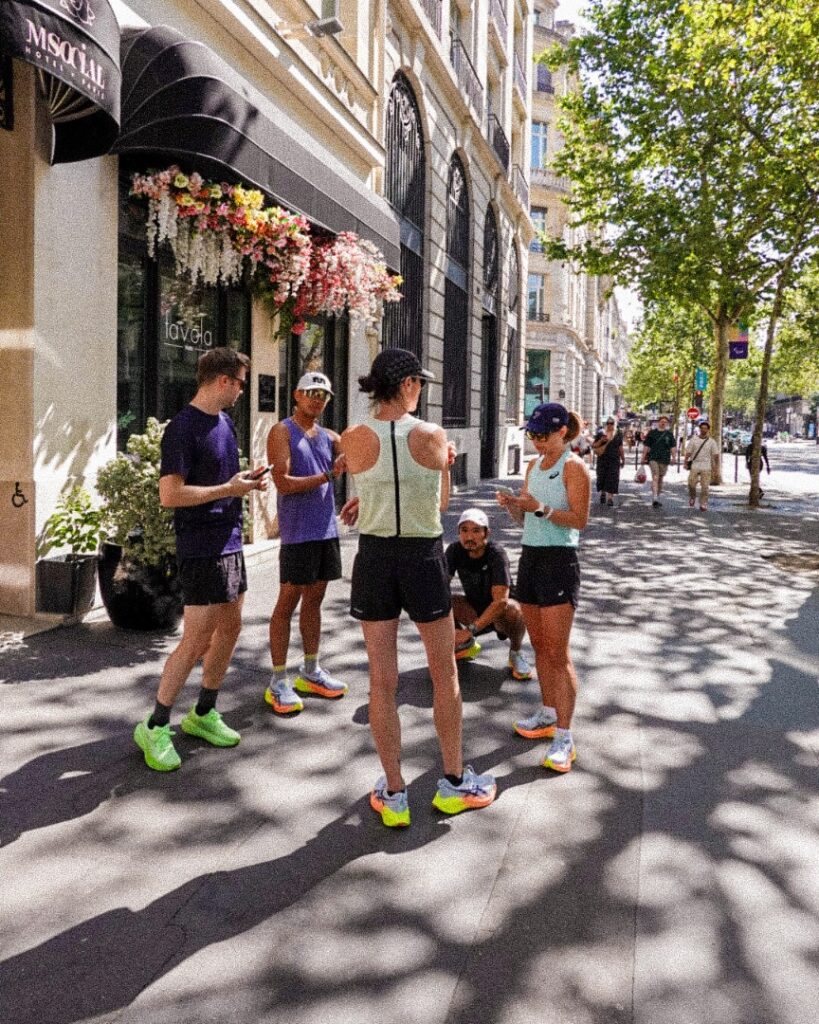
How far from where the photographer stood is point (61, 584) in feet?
21.3

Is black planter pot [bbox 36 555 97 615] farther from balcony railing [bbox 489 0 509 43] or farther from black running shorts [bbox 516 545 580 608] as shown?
balcony railing [bbox 489 0 509 43]

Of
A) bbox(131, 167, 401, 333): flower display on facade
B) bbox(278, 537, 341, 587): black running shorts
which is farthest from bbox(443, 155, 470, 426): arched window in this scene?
bbox(278, 537, 341, 587): black running shorts

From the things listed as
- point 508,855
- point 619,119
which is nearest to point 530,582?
point 508,855

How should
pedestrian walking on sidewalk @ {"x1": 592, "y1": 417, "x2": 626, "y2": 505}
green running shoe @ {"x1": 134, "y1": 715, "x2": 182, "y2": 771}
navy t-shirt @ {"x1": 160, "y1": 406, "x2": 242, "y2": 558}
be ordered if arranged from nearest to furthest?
1. navy t-shirt @ {"x1": 160, "y1": 406, "x2": 242, "y2": 558}
2. green running shoe @ {"x1": 134, "y1": 715, "x2": 182, "y2": 771}
3. pedestrian walking on sidewalk @ {"x1": 592, "y1": 417, "x2": 626, "y2": 505}

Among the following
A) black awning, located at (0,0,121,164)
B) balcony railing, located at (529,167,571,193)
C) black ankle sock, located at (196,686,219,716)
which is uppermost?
balcony railing, located at (529,167,571,193)

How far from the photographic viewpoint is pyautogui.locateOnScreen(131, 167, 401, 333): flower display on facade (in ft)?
24.7

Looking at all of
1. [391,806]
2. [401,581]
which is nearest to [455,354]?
[401,581]

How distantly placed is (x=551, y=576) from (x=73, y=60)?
417 centimetres

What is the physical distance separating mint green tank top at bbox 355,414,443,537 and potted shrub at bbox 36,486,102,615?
11.9 feet

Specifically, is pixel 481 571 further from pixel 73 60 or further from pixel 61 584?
pixel 73 60

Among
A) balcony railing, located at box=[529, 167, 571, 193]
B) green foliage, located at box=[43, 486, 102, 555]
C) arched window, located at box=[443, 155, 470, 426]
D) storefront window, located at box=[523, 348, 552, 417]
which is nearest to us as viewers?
green foliage, located at box=[43, 486, 102, 555]

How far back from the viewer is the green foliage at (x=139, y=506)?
609cm

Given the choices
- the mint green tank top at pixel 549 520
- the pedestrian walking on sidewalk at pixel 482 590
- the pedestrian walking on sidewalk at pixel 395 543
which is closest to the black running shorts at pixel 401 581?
the pedestrian walking on sidewalk at pixel 395 543

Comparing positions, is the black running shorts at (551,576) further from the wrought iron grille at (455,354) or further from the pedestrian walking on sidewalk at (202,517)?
the wrought iron grille at (455,354)
